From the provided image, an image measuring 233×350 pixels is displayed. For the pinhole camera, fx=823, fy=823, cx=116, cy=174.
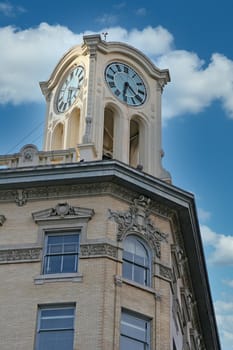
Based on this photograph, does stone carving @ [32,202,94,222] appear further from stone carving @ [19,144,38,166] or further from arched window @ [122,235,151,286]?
stone carving @ [19,144,38,166]

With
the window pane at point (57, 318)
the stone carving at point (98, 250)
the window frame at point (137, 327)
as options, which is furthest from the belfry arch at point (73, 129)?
the window frame at point (137, 327)

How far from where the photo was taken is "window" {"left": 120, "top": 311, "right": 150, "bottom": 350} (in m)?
28.0

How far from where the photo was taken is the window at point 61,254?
95.4 feet

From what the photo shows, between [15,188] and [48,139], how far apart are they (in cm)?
674

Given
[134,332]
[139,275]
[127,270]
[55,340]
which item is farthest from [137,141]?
[55,340]

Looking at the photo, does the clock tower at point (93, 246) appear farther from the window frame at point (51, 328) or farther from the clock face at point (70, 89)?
the clock face at point (70, 89)

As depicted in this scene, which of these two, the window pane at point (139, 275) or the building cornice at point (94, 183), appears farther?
the building cornice at point (94, 183)

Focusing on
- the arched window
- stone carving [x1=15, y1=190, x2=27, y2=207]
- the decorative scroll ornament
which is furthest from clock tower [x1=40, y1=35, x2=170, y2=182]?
the arched window

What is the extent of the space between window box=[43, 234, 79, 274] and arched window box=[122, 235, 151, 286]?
1811 millimetres

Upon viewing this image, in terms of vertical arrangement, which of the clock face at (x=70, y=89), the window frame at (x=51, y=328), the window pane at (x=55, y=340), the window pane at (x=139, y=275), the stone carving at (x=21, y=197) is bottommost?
the window pane at (x=55, y=340)

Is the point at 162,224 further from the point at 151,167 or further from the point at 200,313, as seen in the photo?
the point at 200,313

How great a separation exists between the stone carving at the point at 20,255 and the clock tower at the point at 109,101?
6.70 m

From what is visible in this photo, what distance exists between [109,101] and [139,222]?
728 centimetres

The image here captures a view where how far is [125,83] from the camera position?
121ft
